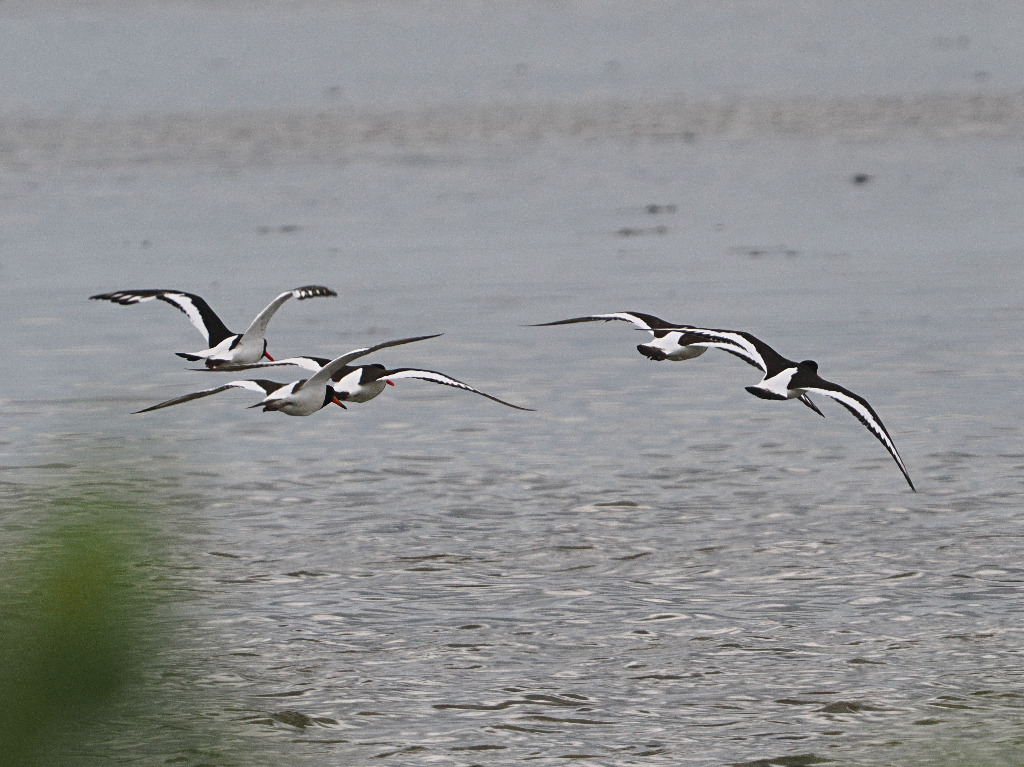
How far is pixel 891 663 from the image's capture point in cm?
964

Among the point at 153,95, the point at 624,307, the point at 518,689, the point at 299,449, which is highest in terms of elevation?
the point at 153,95

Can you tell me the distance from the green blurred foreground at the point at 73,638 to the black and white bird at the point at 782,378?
36.1 ft

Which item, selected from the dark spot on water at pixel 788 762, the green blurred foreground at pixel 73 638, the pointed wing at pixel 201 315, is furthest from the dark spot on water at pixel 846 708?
the pointed wing at pixel 201 315

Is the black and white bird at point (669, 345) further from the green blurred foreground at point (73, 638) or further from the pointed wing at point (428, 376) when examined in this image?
the green blurred foreground at point (73, 638)

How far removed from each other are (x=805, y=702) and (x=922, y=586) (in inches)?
98.8

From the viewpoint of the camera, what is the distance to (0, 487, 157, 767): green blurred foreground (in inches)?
55.4

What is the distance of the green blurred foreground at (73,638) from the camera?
4.61ft

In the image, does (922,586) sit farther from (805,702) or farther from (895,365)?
(895,365)

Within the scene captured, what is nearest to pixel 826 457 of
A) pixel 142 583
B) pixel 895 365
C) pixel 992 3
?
pixel 895 365

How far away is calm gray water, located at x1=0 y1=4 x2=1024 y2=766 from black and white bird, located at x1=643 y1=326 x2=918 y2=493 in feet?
2.81

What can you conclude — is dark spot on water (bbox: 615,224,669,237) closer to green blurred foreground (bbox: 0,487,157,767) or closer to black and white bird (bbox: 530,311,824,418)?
black and white bird (bbox: 530,311,824,418)

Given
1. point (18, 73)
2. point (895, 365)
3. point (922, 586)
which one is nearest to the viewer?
point (922, 586)

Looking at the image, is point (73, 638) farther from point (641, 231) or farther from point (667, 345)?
point (641, 231)

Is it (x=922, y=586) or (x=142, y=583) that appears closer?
(x=142, y=583)
